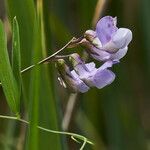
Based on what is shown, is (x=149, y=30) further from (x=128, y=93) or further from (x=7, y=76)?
(x=7, y=76)

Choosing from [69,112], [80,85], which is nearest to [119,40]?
[80,85]

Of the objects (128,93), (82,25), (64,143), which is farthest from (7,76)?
(128,93)

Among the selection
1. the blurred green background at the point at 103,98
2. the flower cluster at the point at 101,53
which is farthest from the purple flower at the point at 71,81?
the blurred green background at the point at 103,98

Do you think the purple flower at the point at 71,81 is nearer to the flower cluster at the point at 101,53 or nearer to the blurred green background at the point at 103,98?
the flower cluster at the point at 101,53

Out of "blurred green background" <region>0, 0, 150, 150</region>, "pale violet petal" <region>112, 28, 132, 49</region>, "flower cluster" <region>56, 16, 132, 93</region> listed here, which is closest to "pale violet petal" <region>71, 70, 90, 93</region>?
"flower cluster" <region>56, 16, 132, 93</region>

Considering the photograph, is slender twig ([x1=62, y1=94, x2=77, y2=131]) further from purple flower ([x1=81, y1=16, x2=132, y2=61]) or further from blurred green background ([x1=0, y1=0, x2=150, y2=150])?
purple flower ([x1=81, y1=16, x2=132, y2=61])

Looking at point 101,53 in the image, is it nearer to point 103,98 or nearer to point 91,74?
point 91,74
